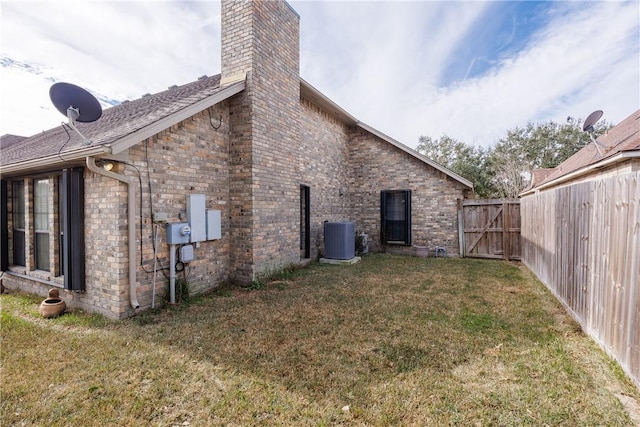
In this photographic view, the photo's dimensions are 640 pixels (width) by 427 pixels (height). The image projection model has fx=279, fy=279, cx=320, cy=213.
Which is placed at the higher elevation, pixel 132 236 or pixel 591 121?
pixel 591 121

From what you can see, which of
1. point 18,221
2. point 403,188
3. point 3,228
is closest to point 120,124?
point 18,221

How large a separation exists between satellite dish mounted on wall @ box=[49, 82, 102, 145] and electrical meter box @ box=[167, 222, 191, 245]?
1712 mm

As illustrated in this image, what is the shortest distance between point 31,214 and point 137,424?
5.45m

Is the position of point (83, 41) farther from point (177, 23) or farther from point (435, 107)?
point (435, 107)

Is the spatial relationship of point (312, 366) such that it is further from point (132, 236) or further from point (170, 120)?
point (170, 120)

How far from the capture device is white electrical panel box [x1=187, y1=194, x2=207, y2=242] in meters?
4.96

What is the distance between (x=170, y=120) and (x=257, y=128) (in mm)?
1865

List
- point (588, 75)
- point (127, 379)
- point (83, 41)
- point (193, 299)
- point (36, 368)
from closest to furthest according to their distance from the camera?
1. point (127, 379)
2. point (36, 368)
3. point (193, 299)
4. point (83, 41)
5. point (588, 75)

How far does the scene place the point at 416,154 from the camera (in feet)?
32.9

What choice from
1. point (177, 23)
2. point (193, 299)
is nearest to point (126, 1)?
point (177, 23)

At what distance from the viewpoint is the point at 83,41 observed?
18.8 ft

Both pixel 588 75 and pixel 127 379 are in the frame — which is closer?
pixel 127 379

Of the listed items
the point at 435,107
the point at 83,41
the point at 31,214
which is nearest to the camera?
the point at 31,214

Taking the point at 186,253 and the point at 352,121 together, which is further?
the point at 352,121
